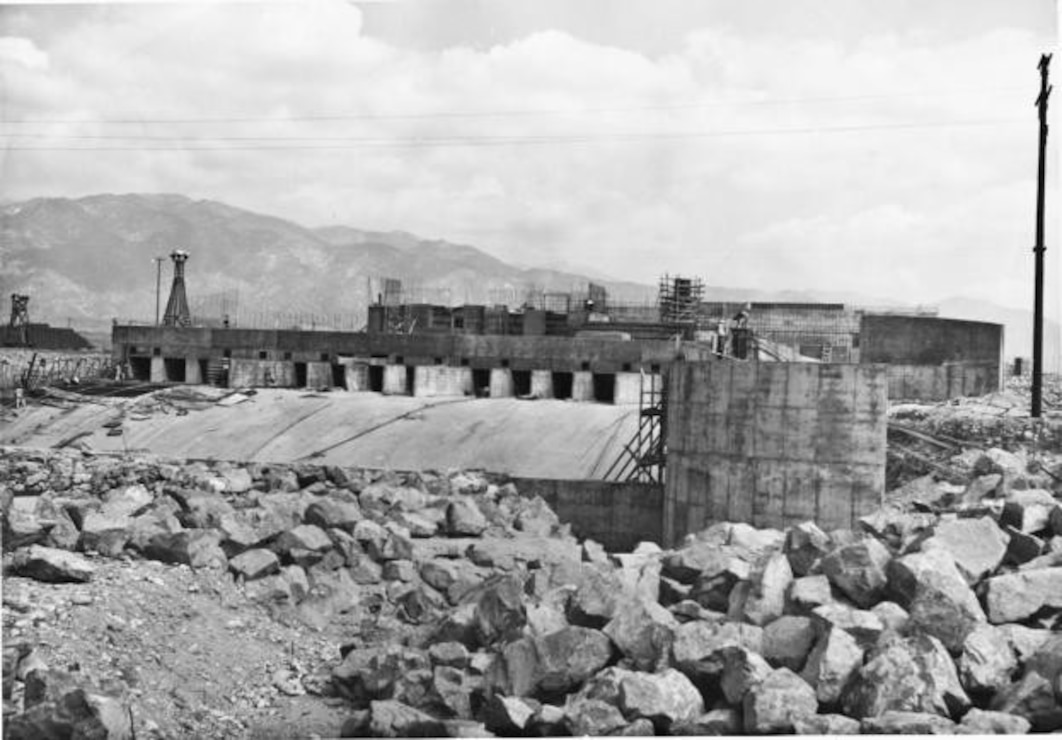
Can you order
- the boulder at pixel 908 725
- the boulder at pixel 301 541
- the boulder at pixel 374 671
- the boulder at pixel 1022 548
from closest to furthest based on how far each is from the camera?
the boulder at pixel 908 725 → the boulder at pixel 1022 548 → the boulder at pixel 374 671 → the boulder at pixel 301 541

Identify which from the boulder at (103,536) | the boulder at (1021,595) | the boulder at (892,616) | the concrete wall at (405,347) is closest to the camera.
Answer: the boulder at (892,616)

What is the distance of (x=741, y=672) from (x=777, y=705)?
578mm

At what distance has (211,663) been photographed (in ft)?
45.0

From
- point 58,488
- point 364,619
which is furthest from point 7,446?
point 364,619

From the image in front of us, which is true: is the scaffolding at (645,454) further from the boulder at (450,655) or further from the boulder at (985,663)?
the boulder at (985,663)

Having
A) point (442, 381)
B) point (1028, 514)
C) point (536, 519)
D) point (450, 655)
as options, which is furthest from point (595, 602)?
point (442, 381)

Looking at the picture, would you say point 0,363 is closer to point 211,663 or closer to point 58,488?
point 58,488

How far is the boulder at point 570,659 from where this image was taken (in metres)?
11.9

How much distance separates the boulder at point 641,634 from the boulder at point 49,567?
6903 mm

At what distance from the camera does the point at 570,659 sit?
11922 millimetres

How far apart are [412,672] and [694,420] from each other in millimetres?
10051

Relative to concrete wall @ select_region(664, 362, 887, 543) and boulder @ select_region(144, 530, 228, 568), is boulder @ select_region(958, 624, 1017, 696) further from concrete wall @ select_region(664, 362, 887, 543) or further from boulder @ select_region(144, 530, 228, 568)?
boulder @ select_region(144, 530, 228, 568)

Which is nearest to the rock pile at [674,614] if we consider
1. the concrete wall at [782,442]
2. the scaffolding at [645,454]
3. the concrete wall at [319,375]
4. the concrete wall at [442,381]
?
the concrete wall at [782,442]

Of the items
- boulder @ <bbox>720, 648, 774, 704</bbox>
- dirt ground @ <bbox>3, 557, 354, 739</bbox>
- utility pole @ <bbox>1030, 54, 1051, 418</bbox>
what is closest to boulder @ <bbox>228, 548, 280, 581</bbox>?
dirt ground @ <bbox>3, 557, 354, 739</bbox>
